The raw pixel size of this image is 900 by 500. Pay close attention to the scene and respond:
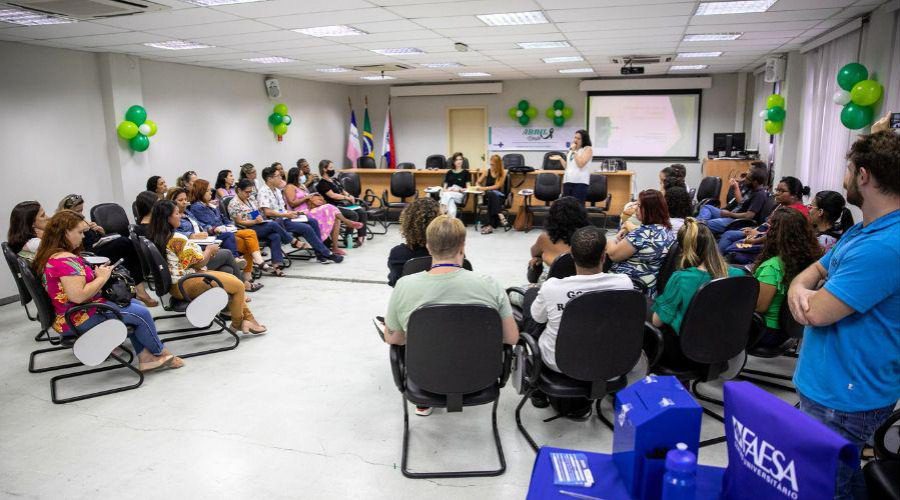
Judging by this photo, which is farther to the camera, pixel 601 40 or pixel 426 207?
pixel 601 40

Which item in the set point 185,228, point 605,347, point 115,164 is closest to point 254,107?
point 115,164

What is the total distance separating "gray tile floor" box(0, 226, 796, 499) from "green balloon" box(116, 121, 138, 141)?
341cm

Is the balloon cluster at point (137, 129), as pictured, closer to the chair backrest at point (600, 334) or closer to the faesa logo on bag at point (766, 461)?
the chair backrest at point (600, 334)

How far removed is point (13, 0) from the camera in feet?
12.9

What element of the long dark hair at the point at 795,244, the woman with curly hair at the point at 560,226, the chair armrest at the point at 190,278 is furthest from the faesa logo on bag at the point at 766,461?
the chair armrest at the point at 190,278

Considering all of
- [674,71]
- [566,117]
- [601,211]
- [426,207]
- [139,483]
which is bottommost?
[139,483]

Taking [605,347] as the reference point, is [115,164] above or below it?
above

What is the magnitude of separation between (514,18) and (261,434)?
14.0 feet

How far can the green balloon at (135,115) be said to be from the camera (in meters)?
7.03

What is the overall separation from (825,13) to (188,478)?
6.25 m

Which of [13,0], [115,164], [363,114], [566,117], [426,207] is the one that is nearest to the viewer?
[426,207]

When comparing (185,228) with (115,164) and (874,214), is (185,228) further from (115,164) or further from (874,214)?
(874,214)

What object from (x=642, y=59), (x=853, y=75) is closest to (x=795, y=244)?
(x=853, y=75)

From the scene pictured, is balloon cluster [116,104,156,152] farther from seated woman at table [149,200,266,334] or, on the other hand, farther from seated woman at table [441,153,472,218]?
seated woman at table [441,153,472,218]
